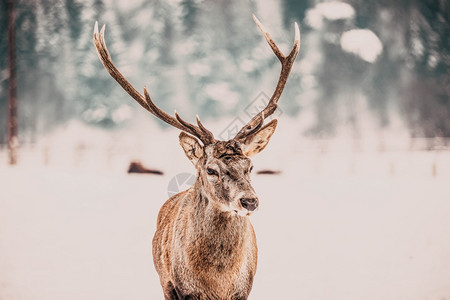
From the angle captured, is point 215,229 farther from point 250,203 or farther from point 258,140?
point 258,140

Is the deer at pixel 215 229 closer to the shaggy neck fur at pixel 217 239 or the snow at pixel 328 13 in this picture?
the shaggy neck fur at pixel 217 239

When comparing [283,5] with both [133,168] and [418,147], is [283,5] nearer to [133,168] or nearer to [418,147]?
[418,147]

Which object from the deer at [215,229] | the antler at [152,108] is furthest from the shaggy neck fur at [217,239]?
the antler at [152,108]

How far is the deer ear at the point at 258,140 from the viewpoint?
289cm

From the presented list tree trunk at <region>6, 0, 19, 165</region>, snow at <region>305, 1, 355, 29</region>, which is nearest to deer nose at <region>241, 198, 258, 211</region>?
tree trunk at <region>6, 0, 19, 165</region>

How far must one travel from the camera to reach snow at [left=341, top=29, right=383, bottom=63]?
1719 inches

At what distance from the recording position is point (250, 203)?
2.24 meters

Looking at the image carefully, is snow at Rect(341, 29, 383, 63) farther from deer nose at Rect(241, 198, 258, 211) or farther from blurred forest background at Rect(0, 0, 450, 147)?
deer nose at Rect(241, 198, 258, 211)

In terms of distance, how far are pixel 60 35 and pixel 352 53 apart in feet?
112

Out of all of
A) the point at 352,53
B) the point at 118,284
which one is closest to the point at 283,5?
the point at 352,53

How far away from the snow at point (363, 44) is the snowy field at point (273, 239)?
3584 centimetres

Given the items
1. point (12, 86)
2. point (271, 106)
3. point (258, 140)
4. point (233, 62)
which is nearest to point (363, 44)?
point (233, 62)

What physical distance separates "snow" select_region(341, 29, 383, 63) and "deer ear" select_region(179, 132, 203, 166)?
45.1 m

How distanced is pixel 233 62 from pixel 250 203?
4136cm
